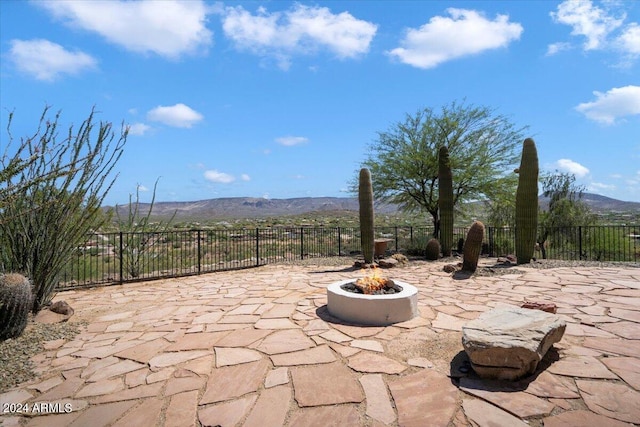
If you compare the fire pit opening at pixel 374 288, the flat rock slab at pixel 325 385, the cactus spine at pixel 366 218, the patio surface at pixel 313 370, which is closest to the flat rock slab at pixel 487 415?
the patio surface at pixel 313 370

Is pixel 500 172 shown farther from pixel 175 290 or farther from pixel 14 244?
pixel 14 244

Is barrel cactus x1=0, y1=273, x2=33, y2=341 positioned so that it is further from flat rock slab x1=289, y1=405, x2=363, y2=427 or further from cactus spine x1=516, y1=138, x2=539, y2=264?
cactus spine x1=516, y1=138, x2=539, y2=264

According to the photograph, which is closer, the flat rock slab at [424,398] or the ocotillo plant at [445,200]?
the flat rock slab at [424,398]

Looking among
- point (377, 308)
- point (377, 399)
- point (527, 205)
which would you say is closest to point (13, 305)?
point (377, 399)

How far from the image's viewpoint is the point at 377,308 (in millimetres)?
4688

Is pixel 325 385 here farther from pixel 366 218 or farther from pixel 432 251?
pixel 432 251

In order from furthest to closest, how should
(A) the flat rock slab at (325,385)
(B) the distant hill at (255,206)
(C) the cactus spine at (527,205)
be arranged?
(B) the distant hill at (255,206), (C) the cactus spine at (527,205), (A) the flat rock slab at (325,385)

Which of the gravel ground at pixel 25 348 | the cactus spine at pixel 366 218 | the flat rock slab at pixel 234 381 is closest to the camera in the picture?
the flat rock slab at pixel 234 381

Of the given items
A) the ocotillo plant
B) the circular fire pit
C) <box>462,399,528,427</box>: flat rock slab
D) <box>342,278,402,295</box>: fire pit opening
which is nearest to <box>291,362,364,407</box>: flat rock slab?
<box>462,399,528,427</box>: flat rock slab

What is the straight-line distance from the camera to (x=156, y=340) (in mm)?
4328

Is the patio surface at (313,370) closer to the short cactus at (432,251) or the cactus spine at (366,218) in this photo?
the cactus spine at (366,218)

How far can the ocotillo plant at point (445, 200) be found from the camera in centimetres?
1229

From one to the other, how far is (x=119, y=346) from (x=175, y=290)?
130 inches

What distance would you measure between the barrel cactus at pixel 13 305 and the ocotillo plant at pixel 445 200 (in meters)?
11.4
